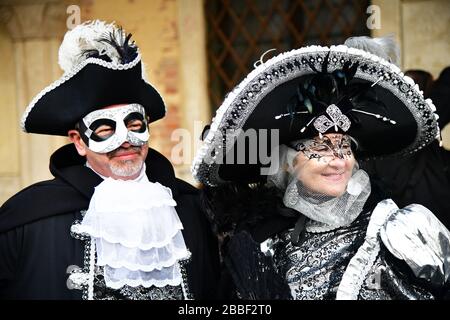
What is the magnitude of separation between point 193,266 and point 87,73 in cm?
88

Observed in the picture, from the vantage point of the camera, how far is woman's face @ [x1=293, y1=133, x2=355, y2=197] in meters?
2.74

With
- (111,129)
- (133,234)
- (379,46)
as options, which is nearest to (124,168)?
(111,129)

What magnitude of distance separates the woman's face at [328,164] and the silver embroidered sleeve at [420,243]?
0.23 meters

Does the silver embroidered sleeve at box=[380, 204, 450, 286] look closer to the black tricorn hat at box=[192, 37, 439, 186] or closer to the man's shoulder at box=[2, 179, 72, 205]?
the black tricorn hat at box=[192, 37, 439, 186]

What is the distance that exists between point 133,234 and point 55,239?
309 millimetres

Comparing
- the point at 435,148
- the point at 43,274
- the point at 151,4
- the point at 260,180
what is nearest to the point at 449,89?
the point at 435,148

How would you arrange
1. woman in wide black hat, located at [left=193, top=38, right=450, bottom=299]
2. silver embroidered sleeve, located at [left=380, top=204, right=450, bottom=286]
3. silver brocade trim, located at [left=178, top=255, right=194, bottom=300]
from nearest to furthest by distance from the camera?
silver embroidered sleeve, located at [left=380, top=204, right=450, bottom=286] → woman in wide black hat, located at [left=193, top=38, right=450, bottom=299] → silver brocade trim, located at [left=178, top=255, right=194, bottom=300]

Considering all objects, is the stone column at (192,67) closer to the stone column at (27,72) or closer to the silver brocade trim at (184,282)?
the stone column at (27,72)

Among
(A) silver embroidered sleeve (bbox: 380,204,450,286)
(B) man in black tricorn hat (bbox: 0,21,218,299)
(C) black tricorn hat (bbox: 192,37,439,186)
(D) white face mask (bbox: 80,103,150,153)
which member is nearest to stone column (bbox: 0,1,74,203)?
(B) man in black tricorn hat (bbox: 0,21,218,299)

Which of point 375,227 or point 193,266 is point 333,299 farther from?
point 193,266

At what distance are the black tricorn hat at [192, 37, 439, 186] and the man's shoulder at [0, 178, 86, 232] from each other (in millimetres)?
543

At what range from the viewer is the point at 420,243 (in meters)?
2.54

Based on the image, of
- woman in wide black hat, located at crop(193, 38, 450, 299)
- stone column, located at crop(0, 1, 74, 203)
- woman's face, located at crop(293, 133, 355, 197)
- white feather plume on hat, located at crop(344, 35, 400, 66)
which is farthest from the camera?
stone column, located at crop(0, 1, 74, 203)

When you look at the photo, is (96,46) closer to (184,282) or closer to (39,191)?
(39,191)
